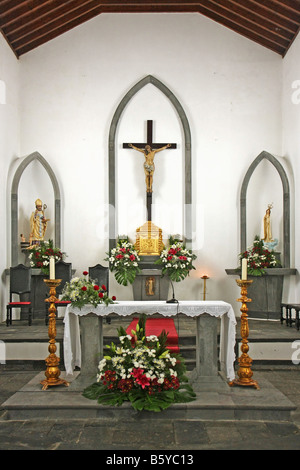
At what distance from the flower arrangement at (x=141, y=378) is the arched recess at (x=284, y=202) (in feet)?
18.7

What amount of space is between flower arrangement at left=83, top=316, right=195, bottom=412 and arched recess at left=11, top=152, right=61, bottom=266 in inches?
218

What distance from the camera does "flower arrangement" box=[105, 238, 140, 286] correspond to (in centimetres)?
979

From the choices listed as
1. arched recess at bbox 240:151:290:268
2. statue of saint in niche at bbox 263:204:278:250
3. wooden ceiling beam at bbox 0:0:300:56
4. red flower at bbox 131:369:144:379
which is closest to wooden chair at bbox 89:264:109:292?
arched recess at bbox 240:151:290:268

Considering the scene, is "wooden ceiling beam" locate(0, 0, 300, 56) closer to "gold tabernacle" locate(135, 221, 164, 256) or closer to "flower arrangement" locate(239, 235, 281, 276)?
"flower arrangement" locate(239, 235, 281, 276)

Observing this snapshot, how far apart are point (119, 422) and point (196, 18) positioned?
9.43 metres

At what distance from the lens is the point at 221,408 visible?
189 inches

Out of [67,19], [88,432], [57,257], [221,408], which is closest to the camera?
[88,432]

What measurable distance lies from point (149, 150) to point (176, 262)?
8.69 ft

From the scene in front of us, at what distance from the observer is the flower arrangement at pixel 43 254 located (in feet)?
32.0

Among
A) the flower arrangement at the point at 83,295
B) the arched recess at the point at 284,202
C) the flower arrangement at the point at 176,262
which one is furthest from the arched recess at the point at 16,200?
the flower arrangement at the point at 83,295

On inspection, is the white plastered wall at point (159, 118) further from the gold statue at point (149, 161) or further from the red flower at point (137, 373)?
the red flower at point (137, 373)

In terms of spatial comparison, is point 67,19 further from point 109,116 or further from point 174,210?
point 174,210

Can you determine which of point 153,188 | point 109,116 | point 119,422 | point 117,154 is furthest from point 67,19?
point 119,422

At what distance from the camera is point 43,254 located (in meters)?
9.91
